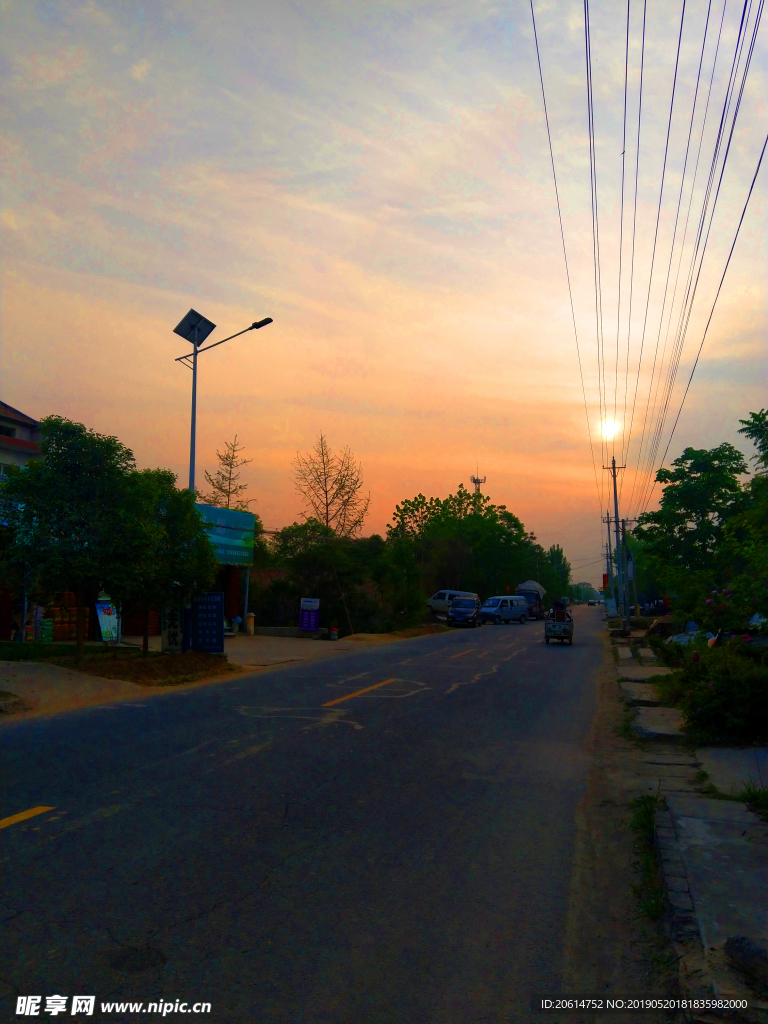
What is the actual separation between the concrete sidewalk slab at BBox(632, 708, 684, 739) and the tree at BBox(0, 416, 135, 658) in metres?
10.5

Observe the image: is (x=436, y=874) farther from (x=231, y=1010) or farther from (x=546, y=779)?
(x=546, y=779)

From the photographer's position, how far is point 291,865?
5531 millimetres

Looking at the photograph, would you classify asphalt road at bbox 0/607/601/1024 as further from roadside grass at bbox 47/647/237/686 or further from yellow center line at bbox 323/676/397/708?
roadside grass at bbox 47/647/237/686

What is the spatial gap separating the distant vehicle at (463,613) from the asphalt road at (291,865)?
39625 millimetres

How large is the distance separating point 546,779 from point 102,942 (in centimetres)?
559

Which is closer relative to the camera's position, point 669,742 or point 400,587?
point 669,742

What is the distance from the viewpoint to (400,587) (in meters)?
42.9

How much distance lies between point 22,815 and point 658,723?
30.0 feet

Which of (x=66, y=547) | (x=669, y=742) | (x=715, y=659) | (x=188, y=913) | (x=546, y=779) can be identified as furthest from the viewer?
(x=66, y=547)

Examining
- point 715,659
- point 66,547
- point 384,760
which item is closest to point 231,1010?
point 384,760

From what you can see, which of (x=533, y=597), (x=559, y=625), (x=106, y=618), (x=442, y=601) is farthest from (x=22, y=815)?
(x=533, y=597)

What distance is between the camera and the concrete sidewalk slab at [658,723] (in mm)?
11189

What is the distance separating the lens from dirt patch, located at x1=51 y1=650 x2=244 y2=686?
657 inches

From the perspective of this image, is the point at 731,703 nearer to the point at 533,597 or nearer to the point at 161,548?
the point at 161,548
